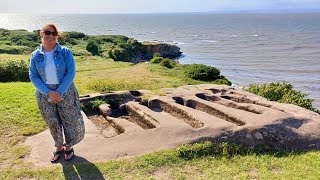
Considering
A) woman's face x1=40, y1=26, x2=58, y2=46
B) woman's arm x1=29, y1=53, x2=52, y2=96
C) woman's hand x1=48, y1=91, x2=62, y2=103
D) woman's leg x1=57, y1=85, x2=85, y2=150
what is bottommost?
woman's leg x1=57, y1=85, x2=85, y2=150

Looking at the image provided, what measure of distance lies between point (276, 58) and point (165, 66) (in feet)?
93.6

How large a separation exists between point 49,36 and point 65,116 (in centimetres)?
169

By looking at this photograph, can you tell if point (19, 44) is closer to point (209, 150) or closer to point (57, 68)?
point (57, 68)

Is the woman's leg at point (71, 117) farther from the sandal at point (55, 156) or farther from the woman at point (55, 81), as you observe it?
the sandal at point (55, 156)

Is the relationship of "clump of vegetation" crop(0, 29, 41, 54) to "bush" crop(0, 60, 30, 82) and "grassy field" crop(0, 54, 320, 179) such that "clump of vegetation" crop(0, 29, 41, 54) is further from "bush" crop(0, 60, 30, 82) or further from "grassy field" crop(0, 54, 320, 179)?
"grassy field" crop(0, 54, 320, 179)

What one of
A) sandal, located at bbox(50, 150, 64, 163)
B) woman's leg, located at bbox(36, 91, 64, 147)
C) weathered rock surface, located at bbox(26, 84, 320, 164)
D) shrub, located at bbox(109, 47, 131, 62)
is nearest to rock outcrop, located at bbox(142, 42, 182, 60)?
shrub, located at bbox(109, 47, 131, 62)

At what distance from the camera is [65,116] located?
7.80 meters

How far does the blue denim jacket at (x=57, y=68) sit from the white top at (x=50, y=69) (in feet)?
0.19

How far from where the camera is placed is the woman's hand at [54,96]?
730 cm

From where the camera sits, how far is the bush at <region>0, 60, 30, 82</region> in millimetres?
20578

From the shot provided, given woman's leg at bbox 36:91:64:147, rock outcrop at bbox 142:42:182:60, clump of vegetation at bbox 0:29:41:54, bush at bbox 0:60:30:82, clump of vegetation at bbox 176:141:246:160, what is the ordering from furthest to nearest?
1. rock outcrop at bbox 142:42:182:60
2. clump of vegetation at bbox 0:29:41:54
3. bush at bbox 0:60:30:82
4. clump of vegetation at bbox 176:141:246:160
5. woman's leg at bbox 36:91:64:147

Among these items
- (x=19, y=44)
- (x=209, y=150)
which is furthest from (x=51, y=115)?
(x=19, y=44)

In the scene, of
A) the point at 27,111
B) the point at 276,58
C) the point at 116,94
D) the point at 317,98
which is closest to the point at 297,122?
the point at 116,94

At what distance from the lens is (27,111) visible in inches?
451
